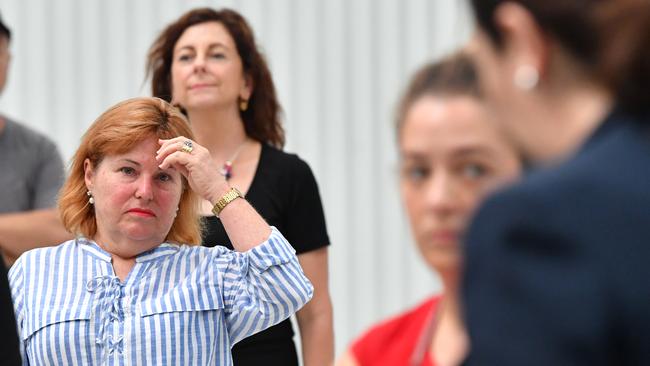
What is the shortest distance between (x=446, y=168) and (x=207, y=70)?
1.99 m

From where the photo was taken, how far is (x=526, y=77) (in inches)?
37.3

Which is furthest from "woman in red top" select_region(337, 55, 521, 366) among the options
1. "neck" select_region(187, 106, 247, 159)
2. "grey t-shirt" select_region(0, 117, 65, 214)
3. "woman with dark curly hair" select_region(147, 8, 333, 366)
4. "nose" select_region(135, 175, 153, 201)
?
"grey t-shirt" select_region(0, 117, 65, 214)

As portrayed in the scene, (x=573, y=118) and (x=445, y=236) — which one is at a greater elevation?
(x=573, y=118)

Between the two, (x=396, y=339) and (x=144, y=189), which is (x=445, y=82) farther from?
(x=144, y=189)

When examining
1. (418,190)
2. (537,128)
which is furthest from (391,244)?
(537,128)

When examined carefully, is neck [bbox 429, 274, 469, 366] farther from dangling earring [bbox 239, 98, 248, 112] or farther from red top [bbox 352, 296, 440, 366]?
dangling earring [bbox 239, 98, 248, 112]

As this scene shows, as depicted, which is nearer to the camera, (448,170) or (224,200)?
(448,170)

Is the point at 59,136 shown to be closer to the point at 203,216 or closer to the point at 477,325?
the point at 203,216

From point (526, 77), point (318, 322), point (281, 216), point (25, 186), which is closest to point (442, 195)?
point (526, 77)

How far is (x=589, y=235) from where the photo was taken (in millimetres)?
844

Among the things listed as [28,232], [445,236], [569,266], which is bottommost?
[28,232]

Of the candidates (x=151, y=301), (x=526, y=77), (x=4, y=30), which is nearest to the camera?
(x=526, y=77)

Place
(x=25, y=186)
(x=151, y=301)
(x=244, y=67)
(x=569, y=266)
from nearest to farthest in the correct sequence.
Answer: (x=569, y=266)
(x=151, y=301)
(x=244, y=67)
(x=25, y=186)

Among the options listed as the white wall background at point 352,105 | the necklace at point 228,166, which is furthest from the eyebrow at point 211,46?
the white wall background at point 352,105
